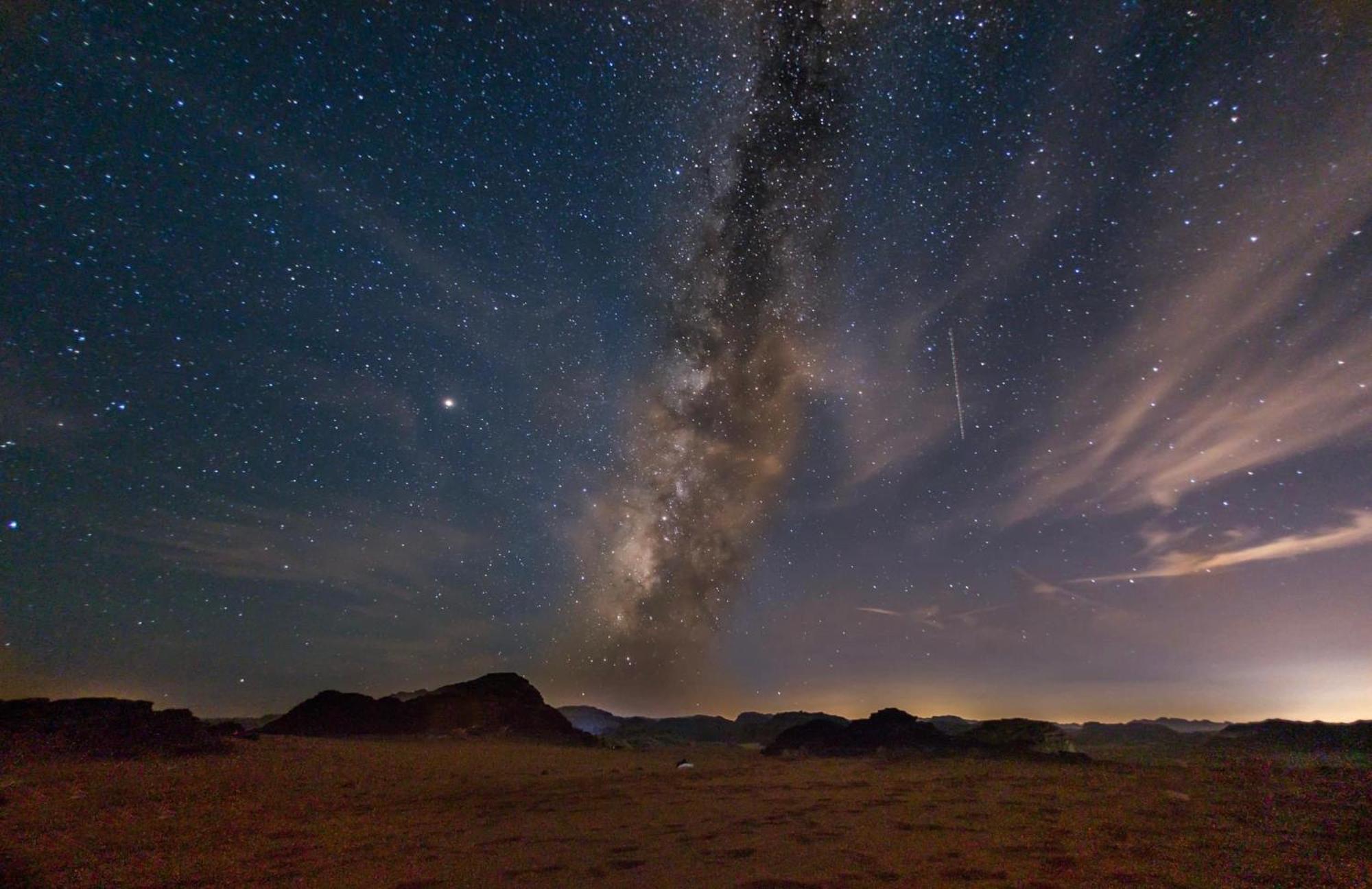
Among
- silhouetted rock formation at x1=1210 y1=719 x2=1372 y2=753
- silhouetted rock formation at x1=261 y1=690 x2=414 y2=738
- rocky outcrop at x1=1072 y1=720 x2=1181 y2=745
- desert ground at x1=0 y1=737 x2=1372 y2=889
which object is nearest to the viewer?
desert ground at x1=0 y1=737 x2=1372 y2=889

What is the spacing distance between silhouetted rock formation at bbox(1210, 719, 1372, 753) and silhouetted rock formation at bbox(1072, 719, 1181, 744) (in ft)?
32.2

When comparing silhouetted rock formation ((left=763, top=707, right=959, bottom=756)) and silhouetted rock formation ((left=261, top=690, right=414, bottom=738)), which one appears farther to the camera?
silhouetted rock formation ((left=261, top=690, right=414, bottom=738))

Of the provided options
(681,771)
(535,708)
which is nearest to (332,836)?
(681,771)

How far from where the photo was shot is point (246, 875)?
6473 millimetres

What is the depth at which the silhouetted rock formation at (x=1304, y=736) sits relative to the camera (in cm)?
3037

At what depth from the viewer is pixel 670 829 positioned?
880cm

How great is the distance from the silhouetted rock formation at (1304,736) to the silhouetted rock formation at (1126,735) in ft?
32.2

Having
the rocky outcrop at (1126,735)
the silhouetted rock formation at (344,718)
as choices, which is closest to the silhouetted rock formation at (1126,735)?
the rocky outcrop at (1126,735)

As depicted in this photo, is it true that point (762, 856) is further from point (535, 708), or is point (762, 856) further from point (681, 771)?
point (535, 708)

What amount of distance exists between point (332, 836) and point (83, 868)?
A: 2.75m

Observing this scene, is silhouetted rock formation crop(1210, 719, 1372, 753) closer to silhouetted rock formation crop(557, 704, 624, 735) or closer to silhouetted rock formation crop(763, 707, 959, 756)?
silhouetted rock formation crop(763, 707, 959, 756)

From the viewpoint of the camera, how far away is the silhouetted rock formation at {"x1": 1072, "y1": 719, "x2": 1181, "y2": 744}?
174 ft

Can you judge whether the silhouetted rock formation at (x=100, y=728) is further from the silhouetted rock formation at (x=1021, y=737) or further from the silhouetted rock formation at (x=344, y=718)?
the silhouetted rock formation at (x=1021, y=737)

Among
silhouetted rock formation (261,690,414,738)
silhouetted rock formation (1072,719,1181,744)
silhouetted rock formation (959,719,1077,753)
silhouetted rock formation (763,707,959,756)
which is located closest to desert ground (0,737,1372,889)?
silhouetted rock formation (959,719,1077,753)
